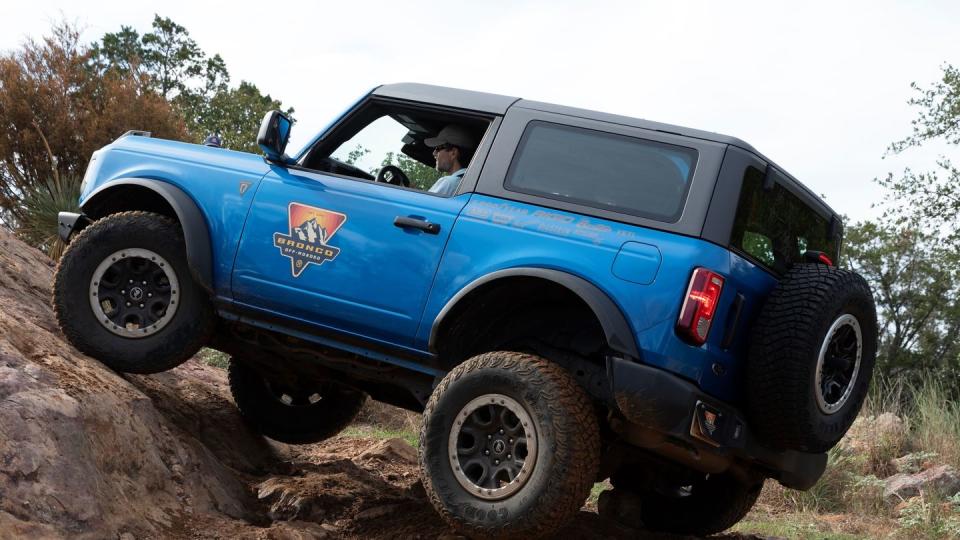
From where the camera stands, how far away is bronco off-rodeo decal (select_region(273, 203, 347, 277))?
4.79 m

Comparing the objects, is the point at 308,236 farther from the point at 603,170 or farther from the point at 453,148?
the point at 603,170

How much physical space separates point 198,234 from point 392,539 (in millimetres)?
1852

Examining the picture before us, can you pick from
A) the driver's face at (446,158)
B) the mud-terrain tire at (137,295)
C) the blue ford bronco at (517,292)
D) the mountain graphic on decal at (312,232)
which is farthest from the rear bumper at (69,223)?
the driver's face at (446,158)

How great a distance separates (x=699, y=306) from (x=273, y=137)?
96.6 inches

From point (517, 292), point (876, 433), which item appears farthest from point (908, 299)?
point (517, 292)

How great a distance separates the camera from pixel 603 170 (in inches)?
175

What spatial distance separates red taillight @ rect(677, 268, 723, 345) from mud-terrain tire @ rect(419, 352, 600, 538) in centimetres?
55

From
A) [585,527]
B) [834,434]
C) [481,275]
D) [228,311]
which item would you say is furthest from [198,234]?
[834,434]

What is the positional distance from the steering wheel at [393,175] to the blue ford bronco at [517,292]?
0.02 m

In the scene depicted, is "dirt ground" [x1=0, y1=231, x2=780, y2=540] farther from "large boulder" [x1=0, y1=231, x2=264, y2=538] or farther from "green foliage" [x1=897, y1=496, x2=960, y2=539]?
"green foliage" [x1=897, y1=496, x2=960, y2=539]

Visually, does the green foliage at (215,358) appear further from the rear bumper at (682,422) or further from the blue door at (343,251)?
the rear bumper at (682,422)

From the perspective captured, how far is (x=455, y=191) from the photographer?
4.71 m

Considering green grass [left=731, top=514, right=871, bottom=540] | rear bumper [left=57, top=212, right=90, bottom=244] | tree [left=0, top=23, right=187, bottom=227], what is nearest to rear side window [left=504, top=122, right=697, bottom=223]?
rear bumper [left=57, top=212, right=90, bottom=244]

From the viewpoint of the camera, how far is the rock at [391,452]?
7203 mm
